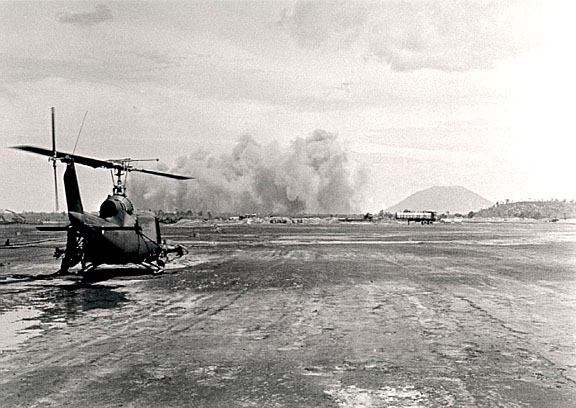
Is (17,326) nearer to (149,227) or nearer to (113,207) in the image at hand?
(113,207)

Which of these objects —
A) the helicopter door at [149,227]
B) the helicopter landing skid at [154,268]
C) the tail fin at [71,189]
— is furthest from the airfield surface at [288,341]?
the tail fin at [71,189]

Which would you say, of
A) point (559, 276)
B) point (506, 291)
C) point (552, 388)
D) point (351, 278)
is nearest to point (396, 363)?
point (552, 388)

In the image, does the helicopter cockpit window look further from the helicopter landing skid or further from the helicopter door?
the helicopter landing skid

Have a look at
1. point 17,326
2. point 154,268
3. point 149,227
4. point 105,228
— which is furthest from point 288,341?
point 154,268

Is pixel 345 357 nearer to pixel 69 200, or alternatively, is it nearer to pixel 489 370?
pixel 489 370

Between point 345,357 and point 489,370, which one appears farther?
point 345,357

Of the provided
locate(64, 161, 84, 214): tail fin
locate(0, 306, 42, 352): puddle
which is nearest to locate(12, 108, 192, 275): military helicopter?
locate(64, 161, 84, 214): tail fin
